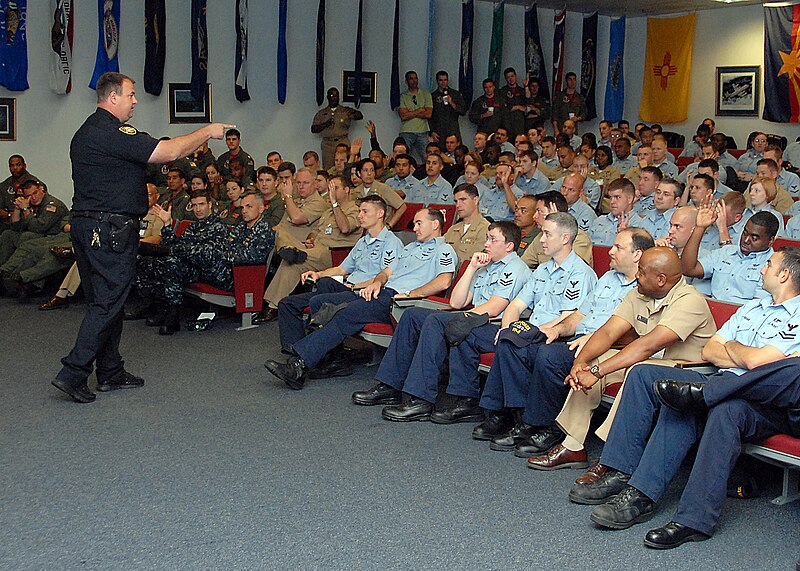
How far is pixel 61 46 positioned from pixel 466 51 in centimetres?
568

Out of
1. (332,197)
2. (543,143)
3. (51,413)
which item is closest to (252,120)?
(543,143)

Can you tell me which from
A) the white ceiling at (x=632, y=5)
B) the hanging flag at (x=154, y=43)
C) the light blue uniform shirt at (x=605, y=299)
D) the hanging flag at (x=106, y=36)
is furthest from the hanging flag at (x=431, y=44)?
the light blue uniform shirt at (x=605, y=299)

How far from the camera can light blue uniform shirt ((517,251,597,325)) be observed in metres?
4.70

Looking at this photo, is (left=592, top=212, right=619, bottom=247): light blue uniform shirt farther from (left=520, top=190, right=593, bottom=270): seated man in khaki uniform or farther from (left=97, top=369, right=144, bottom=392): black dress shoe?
(left=97, top=369, right=144, bottom=392): black dress shoe

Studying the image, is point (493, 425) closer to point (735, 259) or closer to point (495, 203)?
point (735, 259)

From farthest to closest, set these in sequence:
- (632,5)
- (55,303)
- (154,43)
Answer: (632,5) → (154,43) → (55,303)

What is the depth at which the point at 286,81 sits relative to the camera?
12.8 metres

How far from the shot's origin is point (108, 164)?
16.1ft

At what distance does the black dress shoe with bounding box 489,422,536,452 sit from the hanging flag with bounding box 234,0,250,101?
8.83m

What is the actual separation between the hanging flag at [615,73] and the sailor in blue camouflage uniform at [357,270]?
10503 mm

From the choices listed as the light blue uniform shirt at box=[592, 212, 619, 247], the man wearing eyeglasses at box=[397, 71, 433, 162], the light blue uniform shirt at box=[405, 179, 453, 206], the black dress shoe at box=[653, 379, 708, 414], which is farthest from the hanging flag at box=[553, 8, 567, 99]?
the black dress shoe at box=[653, 379, 708, 414]

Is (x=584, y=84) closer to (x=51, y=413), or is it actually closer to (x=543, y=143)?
(x=543, y=143)

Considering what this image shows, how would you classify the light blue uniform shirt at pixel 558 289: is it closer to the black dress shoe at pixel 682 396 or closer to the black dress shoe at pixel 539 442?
the black dress shoe at pixel 539 442

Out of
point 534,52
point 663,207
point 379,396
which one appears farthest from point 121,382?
point 534,52
